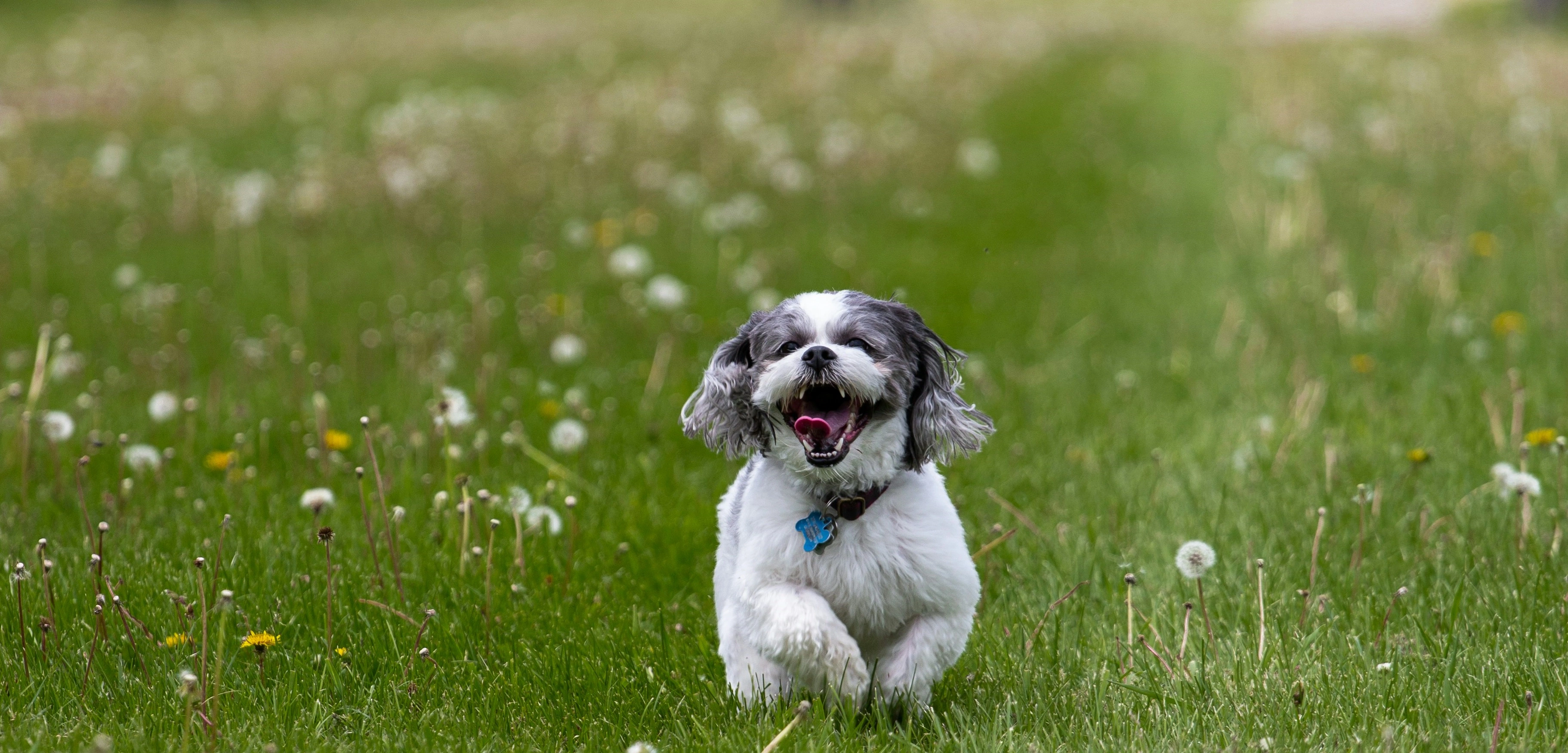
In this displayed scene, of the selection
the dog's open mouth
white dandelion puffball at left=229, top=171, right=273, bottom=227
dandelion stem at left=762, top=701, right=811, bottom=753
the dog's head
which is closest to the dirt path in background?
white dandelion puffball at left=229, top=171, right=273, bottom=227

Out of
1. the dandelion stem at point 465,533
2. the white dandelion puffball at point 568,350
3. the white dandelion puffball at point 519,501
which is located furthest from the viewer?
the white dandelion puffball at point 568,350

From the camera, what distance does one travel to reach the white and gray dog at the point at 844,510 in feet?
11.8

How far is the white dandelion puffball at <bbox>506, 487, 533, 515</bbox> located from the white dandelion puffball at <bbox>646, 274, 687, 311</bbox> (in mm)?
2450

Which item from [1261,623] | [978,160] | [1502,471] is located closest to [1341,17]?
[978,160]

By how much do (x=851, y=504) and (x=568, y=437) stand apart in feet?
8.29

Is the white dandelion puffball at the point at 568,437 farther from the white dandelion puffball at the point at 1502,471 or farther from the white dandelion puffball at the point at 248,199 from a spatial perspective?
the white dandelion puffball at the point at 248,199

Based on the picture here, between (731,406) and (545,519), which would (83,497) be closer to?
(545,519)

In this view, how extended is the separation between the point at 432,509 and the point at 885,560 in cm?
244

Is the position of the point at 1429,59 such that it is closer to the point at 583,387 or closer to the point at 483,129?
the point at 483,129

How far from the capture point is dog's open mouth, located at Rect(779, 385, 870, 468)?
3617 millimetres

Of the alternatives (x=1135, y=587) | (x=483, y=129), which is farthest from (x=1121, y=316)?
(x=483, y=129)

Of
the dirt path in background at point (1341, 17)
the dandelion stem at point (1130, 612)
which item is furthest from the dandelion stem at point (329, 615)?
the dirt path in background at point (1341, 17)

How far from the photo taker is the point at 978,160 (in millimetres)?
12336

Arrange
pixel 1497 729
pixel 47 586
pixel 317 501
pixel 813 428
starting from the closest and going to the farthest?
pixel 1497 729, pixel 813 428, pixel 47 586, pixel 317 501
